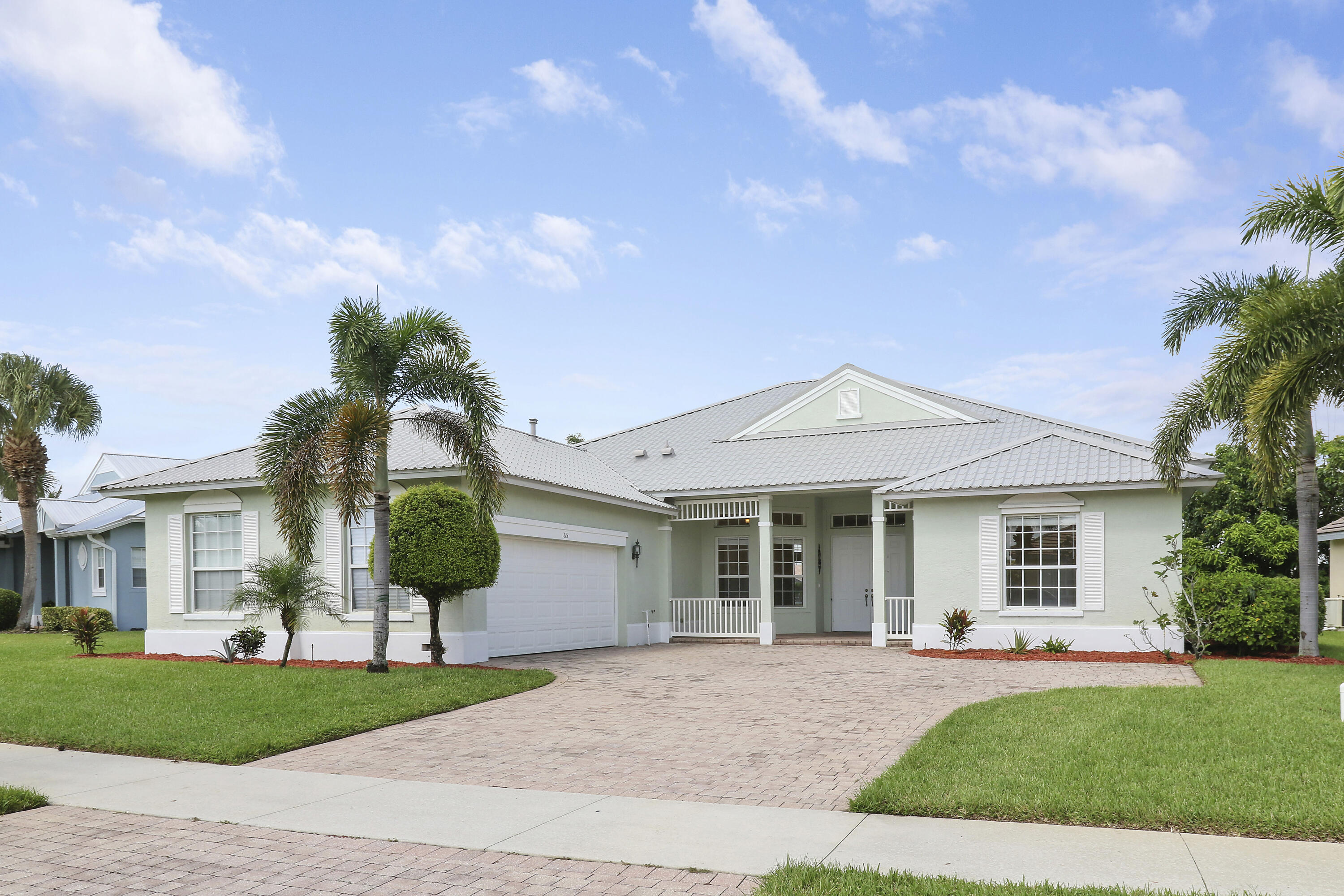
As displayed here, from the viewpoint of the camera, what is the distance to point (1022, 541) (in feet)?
58.5

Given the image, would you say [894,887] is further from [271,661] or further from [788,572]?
[788,572]

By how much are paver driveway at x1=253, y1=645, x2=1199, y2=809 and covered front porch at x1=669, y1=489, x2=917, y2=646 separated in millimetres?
5202

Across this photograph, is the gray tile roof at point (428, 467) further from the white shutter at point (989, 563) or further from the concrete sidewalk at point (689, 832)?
the concrete sidewalk at point (689, 832)

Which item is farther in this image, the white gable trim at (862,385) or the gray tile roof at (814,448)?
the white gable trim at (862,385)

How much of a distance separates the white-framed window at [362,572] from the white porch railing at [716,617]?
7625mm

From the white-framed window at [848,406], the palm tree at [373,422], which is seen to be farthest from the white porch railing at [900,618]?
the palm tree at [373,422]

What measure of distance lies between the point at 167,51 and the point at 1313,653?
62.6 feet

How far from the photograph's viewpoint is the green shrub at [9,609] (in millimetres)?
26500

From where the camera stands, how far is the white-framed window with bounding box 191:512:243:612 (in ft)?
57.8

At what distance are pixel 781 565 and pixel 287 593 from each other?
37.7 ft

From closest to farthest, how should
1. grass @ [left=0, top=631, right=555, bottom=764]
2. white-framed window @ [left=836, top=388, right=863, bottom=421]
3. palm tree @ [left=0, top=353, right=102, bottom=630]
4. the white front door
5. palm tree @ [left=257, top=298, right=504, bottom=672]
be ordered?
grass @ [left=0, top=631, right=555, bottom=764] < palm tree @ [left=257, top=298, right=504, bottom=672] < the white front door < white-framed window @ [left=836, top=388, right=863, bottom=421] < palm tree @ [left=0, top=353, right=102, bottom=630]

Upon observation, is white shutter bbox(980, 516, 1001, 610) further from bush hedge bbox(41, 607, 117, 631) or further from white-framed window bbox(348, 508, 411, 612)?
bush hedge bbox(41, 607, 117, 631)

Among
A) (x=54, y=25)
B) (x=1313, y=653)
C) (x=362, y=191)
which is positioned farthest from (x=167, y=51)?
(x=1313, y=653)

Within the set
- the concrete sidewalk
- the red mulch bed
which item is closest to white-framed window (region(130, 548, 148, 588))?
the red mulch bed
